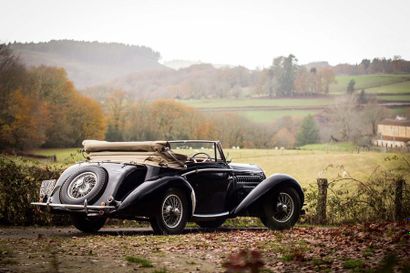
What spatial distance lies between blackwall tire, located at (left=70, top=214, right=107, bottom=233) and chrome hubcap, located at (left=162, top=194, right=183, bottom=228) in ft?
3.80

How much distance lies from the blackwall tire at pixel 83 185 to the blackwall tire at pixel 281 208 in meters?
2.54

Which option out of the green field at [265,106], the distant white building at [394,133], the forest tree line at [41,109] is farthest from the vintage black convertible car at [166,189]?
the green field at [265,106]

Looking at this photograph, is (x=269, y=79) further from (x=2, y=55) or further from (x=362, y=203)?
(x=362, y=203)

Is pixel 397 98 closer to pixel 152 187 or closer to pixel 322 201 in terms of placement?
pixel 322 201

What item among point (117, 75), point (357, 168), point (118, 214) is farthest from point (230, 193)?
point (117, 75)

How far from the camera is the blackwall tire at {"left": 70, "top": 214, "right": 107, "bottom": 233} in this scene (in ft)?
30.6

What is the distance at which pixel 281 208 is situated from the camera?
31.8 feet

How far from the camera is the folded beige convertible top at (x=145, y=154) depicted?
8.82 m

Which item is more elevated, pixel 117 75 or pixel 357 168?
pixel 117 75

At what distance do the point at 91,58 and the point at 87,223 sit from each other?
28125mm

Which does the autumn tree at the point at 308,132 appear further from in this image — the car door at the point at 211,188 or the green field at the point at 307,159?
the car door at the point at 211,188

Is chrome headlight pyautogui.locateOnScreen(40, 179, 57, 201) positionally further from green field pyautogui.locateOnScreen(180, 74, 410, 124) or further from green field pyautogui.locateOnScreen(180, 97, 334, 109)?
green field pyautogui.locateOnScreen(180, 97, 334, 109)

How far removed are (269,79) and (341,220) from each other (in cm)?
2433

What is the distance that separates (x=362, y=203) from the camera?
11.9m
